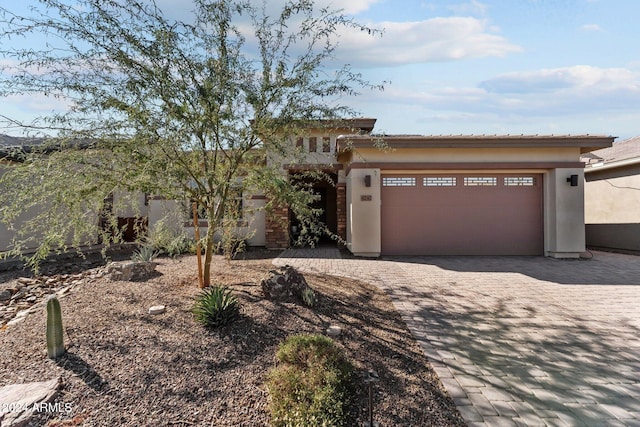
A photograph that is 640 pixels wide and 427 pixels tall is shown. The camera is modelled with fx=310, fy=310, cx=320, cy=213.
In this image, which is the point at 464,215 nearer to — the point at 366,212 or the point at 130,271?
the point at 366,212

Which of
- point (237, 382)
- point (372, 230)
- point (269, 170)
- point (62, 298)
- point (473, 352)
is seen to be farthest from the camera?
point (372, 230)

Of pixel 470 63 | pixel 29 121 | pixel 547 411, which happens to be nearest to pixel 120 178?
pixel 29 121

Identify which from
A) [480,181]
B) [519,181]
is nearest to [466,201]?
[480,181]

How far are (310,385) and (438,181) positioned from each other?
27.9 feet

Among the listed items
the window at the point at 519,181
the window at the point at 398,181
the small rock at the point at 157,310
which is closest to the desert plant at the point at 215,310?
the small rock at the point at 157,310

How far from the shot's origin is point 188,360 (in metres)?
3.03

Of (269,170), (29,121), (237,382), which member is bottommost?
(237,382)

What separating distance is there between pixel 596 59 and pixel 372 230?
6.74 meters

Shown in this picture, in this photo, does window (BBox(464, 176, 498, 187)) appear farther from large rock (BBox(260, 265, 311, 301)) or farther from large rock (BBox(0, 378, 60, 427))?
large rock (BBox(0, 378, 60, 427))

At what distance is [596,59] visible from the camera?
7.21 m

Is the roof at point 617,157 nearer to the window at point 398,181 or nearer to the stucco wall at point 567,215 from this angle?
the stucco wall at point 567,215

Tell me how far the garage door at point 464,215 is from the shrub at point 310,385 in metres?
7.15

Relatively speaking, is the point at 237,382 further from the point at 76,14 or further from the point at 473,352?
the point at 76,14

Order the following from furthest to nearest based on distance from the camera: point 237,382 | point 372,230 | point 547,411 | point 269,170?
1. point 372,230
2. point 269,170
3. point 237,382
4. point 547,411
